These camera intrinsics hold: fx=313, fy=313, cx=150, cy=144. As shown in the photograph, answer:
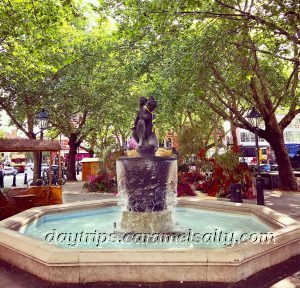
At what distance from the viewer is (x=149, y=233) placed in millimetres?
6707

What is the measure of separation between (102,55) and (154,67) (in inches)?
199

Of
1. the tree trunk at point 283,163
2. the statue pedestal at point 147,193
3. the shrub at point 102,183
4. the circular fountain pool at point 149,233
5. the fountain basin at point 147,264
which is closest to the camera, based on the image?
the fountain basin at point 147,264

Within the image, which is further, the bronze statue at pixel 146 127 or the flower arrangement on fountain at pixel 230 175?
the flower arrangement on fountain at pixel 230 175

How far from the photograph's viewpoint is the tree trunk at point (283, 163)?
641 inches

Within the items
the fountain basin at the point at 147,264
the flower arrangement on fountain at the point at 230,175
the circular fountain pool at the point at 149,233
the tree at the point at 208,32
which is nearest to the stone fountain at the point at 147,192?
the circular fountain pool at the point at 149,233

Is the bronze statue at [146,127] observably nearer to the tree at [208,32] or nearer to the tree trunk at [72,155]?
the tree at [208,32]

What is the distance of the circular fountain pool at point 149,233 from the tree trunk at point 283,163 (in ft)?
29.6

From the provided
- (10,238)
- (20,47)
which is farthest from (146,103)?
(20,47)

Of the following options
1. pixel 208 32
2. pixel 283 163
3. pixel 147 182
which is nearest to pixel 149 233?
pixel 147 182

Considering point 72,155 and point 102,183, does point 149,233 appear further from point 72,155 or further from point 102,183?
point 72,155

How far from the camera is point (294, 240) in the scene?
5195 mm

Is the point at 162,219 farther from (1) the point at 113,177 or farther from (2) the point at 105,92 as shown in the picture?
(2) the point at 105,92

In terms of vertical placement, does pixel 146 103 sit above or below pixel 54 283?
above

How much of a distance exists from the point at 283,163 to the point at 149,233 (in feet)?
39.6
